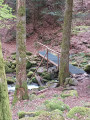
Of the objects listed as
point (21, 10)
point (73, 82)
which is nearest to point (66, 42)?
point (73, 82)

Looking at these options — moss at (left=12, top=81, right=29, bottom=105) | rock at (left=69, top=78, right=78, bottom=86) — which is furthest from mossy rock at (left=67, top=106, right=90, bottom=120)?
rock at (left=69, top=78, right=78, bottom=86)

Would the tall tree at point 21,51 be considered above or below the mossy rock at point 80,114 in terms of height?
above

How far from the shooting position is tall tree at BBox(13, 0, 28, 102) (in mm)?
6711

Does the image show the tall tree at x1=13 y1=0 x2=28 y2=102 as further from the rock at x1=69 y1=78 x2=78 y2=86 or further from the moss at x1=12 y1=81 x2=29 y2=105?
the rock at x1=69 y1=78 x2=78 y2=86

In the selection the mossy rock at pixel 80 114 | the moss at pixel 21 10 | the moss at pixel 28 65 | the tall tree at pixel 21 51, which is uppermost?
the moss at pixel 21 10

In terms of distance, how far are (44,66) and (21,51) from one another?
7.95m

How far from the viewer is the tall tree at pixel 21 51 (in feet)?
22.0

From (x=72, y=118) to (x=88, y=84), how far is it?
498 centimetres

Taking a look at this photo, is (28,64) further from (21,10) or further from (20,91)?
(21,10)

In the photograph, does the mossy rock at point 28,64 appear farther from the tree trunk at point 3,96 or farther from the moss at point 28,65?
the tree trunk at point 3,96

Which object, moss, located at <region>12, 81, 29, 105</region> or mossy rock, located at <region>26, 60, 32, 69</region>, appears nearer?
moss, located at <region>12, 81, 29, 105</region>

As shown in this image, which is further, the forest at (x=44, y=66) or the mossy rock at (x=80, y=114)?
the forest at (x=44, y=66)

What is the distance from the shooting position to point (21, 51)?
278 inches

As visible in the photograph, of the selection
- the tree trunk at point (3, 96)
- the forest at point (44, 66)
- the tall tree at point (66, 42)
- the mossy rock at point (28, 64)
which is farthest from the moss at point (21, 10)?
the mossy rock at point (28, 64)
